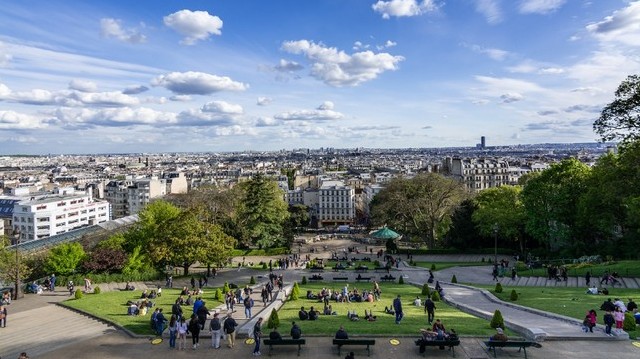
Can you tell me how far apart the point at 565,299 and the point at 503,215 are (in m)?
27.4

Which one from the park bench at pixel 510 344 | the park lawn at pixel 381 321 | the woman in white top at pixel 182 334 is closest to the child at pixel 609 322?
the park bench at pixel 510 344

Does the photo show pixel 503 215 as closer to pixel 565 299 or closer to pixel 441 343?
pixel 565 299

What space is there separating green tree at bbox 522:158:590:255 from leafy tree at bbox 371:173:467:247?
14.2 meters

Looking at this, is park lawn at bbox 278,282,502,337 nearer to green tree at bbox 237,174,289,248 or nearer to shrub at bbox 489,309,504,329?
shrub at bbox 489,309,504,329

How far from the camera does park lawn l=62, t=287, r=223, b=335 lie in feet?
75.5

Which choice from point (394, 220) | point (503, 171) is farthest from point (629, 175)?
point (503, 171)

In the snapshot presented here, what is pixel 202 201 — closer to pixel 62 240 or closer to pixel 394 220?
pixel 62 240

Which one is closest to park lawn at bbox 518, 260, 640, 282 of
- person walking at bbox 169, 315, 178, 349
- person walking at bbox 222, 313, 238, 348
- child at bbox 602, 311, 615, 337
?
child at bbox 602, 311, 615, 337

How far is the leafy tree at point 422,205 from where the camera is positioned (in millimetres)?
66938

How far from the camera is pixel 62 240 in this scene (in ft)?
175

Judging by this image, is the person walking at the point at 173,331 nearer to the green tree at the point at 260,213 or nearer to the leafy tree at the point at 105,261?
the leafy tree at the point at 105,261

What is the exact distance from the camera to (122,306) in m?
27.5

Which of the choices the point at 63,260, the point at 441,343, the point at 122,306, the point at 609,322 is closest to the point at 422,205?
the point at 63,260

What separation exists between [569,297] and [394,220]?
41878mm
